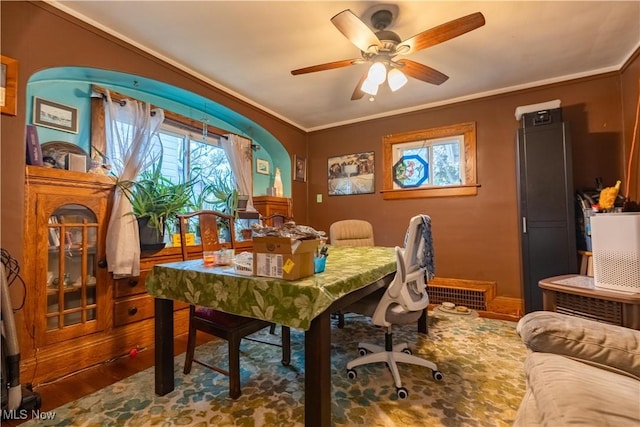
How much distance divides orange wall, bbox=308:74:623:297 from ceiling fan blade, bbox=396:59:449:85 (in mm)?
1472

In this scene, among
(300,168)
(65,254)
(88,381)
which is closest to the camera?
(88,381)

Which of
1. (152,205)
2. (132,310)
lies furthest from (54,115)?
(132,310)

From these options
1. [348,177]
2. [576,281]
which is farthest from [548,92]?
[348,177]

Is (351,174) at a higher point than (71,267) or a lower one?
higher

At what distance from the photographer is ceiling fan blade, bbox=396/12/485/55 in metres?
1.55

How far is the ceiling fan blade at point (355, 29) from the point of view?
160cm

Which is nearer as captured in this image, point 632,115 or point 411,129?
point 632,115

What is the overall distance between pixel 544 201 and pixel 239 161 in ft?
10.6

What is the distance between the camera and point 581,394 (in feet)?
2.43

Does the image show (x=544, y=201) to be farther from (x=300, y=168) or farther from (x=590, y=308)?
(x=300, y=168)

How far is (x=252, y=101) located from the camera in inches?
136

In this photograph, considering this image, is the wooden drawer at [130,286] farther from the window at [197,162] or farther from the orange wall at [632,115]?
the orange wall at [632,115]

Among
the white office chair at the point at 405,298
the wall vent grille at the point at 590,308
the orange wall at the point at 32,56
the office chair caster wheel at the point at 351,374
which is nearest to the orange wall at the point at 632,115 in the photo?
the wall vent grille at the point at 590,308

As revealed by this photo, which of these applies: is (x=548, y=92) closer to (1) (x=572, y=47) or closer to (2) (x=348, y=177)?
(1) (x=572, y=47)
